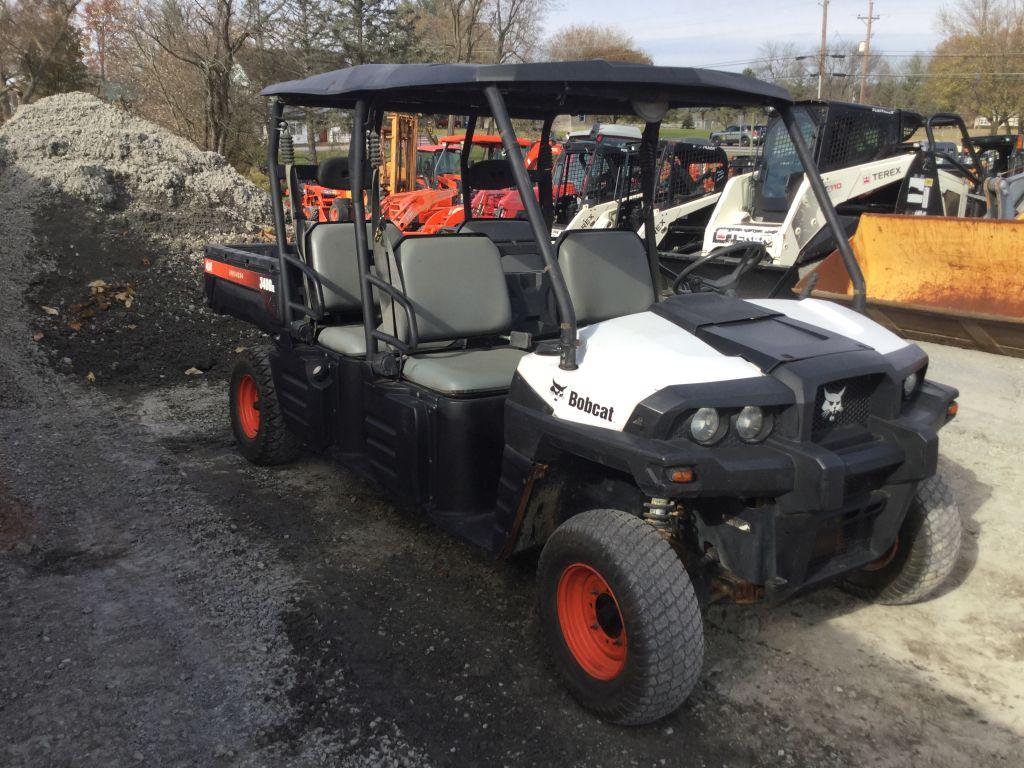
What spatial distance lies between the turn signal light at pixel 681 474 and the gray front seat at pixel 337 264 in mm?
2406

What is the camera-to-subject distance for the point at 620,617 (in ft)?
9.43

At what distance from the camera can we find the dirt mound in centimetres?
756

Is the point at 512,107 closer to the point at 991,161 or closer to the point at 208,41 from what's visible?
the point at 991,161

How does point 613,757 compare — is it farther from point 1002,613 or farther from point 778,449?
point 1002,613

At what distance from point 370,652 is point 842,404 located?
1905 millimetres

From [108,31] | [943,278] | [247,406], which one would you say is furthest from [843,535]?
[108,31]

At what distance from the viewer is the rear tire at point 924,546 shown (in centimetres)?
339

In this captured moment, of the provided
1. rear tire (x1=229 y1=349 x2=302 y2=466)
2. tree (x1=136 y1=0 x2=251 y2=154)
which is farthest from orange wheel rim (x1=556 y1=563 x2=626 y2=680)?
tree (x1=136 y1=0 x2=251 y2=154)

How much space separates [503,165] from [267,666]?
294cm

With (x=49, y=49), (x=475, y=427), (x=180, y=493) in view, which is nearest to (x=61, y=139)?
(x=180, y=493)

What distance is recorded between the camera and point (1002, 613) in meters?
3.63

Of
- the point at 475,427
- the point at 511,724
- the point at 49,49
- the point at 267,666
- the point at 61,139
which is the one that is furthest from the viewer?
the point at 49,49

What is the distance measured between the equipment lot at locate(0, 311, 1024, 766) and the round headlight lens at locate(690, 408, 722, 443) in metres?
0.97

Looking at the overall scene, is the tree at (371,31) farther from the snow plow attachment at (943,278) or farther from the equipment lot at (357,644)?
the equipment lot at (357,644)
